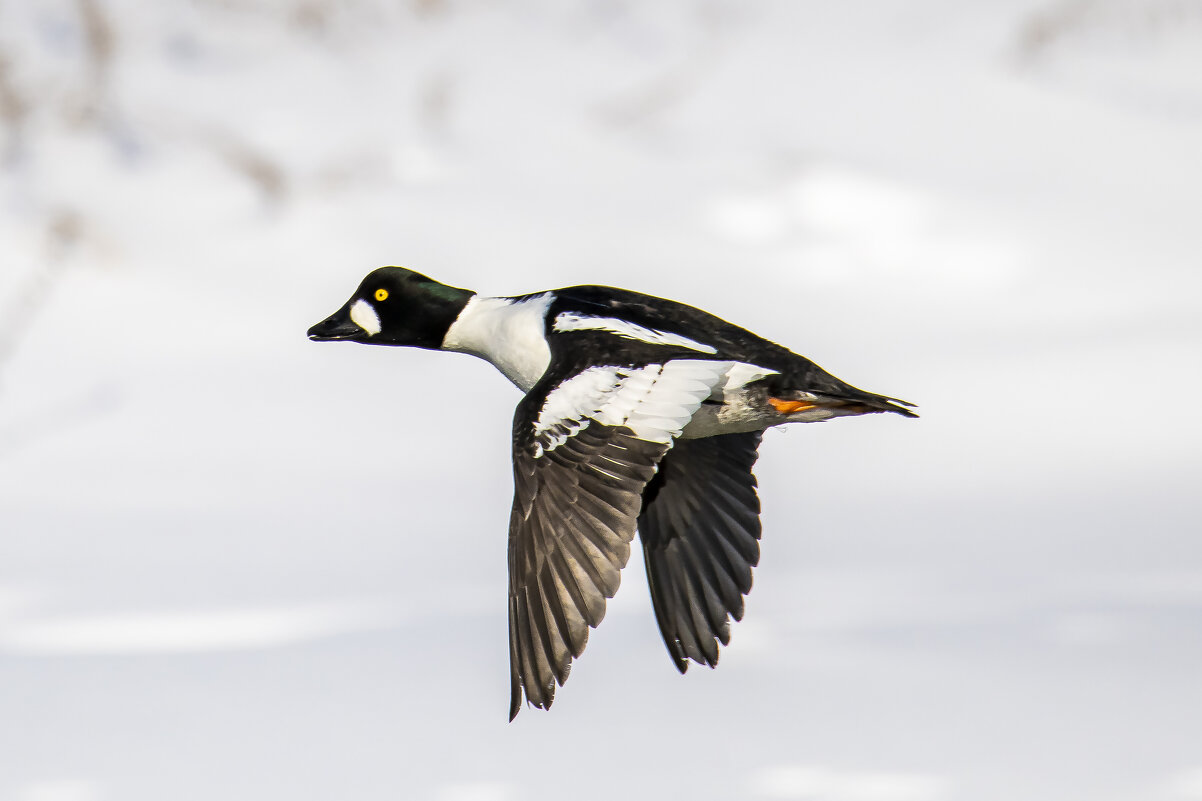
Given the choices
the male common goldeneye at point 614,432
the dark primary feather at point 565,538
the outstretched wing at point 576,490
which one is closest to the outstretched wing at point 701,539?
the male common goldeneye at point 614,432

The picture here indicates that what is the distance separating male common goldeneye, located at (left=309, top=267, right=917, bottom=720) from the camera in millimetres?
5805

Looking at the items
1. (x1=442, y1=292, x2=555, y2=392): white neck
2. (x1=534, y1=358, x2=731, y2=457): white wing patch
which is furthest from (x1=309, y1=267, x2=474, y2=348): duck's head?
(x1=534, y1=358, x2=731, y2=457): white wing patch

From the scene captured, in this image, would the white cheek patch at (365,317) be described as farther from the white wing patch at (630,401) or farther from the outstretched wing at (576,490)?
the white wing patch at (630,401)

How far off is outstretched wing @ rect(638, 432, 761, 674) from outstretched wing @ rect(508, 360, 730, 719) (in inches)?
54.5

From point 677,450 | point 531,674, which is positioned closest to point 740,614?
point 677,450

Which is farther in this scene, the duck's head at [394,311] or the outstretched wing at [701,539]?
the duck's head at [394,311]

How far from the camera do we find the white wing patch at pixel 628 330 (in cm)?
685

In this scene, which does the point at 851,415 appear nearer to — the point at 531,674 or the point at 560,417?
the point at 560,417

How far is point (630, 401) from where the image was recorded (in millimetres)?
6281

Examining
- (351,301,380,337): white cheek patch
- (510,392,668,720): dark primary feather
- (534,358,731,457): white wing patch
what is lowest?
(510,392,668,720): dark primary feather

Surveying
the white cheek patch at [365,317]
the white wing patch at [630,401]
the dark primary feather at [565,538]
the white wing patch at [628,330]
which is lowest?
the dark primary feather at [565,538]

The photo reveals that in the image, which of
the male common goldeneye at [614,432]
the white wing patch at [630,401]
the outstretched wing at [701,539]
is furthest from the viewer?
the outstretched wing at [701,539]

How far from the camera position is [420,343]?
28.2 ft

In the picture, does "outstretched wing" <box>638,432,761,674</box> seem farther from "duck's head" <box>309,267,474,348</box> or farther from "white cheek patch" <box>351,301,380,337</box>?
"white cheek patch" <box>351,301,380,337</box>
